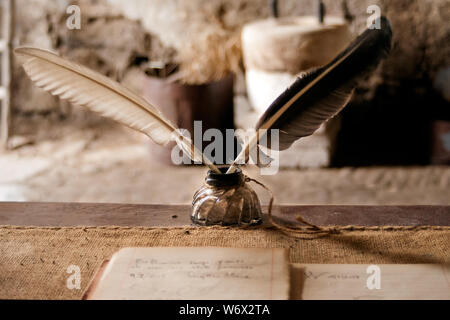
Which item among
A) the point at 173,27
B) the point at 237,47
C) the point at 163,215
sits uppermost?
the point at 173,27

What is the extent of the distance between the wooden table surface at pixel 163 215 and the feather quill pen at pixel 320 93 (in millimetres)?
197

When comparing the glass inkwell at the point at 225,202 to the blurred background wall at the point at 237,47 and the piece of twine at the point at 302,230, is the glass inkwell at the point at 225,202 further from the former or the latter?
the blurred background wall at the point at 237,47

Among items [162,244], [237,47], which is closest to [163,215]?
[162,244]

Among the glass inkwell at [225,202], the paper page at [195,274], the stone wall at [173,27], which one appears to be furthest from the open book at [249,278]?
the stone wall at [173,27]

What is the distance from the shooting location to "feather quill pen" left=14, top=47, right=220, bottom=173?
1.11 metres

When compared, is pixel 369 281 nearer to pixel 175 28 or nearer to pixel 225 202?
pixel 225 202

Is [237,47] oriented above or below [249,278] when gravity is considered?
→ above

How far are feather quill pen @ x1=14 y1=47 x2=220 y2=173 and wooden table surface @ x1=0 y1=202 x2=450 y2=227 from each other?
20cm

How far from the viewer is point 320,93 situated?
1111mm

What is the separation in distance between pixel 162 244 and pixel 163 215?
0.18 metres

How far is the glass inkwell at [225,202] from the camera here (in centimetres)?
111

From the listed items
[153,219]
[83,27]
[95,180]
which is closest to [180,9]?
[83,27]

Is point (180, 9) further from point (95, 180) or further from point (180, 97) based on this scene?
point (95, 180)

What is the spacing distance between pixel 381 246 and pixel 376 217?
17 centimetres
